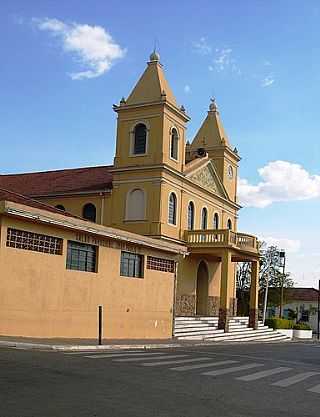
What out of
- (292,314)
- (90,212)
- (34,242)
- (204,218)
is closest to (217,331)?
(204,218)

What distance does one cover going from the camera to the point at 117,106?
38062 mm

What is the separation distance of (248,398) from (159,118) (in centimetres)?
2756

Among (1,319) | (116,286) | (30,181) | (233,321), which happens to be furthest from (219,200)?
(1,319)

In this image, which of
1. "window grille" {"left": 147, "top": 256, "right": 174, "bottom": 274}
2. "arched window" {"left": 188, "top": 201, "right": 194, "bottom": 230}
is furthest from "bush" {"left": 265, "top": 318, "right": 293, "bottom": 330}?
"window grille" {"left": 147, "top": 256, "right": 174, "bottom": 274}

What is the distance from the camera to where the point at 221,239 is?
119ft

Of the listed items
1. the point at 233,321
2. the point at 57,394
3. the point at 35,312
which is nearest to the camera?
the point at 57,394

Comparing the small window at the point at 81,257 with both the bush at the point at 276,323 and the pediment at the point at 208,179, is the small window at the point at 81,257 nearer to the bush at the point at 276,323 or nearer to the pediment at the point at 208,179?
the pediment at the point at 208,179

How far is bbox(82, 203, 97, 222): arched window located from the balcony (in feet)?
18.9

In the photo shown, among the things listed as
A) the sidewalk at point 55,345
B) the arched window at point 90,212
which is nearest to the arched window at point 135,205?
the arched window at point 90,212

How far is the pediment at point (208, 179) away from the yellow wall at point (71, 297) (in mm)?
13046

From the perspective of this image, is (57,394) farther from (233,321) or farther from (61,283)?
(233,321)

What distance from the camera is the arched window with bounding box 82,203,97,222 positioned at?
38.6 m

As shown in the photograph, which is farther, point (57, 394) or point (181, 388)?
point (181, 388)

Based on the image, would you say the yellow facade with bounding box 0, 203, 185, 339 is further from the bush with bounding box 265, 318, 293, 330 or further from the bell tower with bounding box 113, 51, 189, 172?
the bush with bounding box 265, 318, 293, 330
